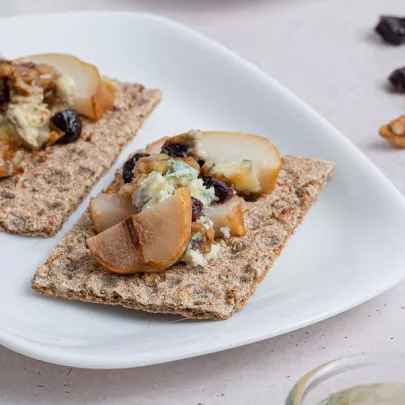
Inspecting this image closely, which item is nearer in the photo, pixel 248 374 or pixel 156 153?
pixel 248 374

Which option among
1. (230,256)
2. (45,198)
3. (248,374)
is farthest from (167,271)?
(45,198)

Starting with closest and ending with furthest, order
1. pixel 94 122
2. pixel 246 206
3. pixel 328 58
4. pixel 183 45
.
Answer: pixel 246 206 → pixel 94 122 → pixel 183 45 → pixel 328 58

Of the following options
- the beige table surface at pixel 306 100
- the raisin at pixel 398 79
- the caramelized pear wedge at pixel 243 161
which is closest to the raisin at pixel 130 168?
the caramelized pear wedge at pixel 243 161

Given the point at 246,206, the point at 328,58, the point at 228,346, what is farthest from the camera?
the point at 328,58

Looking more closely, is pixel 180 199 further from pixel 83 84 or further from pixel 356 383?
pixel 83 84

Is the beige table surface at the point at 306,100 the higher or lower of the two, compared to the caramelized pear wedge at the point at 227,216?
lower

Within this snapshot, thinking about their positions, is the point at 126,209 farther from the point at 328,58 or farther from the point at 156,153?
the point at 328,58

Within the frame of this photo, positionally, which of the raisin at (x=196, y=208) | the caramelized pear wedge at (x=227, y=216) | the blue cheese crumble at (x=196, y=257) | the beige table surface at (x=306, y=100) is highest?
the raisin at (x=196, y=208)

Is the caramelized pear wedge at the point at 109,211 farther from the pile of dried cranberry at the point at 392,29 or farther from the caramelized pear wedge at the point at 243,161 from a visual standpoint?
the pile of dried cranberry at the point at 392,29
